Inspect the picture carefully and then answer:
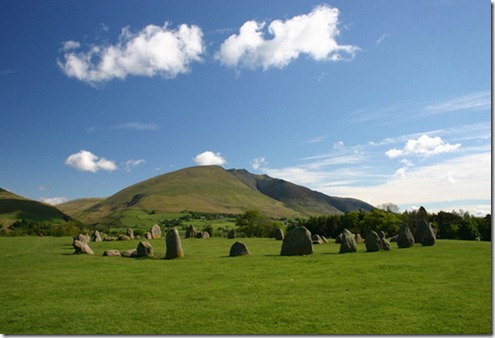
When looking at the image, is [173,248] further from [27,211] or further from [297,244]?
[27,211]

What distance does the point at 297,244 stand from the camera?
27.8 meters

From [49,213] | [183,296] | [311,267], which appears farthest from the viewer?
[49,213]

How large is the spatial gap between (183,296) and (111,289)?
3.37 m

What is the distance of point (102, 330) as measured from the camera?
10.6 m

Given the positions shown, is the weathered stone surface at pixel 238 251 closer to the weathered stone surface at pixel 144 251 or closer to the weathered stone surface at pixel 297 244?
the weathered stone surface at pixel 297 244

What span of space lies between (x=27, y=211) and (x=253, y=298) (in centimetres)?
9753

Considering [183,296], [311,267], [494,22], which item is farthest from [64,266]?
[494,22]

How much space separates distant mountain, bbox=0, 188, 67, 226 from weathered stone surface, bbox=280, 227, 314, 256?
73496mm

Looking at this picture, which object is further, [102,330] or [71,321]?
[71,321]

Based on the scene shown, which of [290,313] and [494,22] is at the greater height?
[494,22]

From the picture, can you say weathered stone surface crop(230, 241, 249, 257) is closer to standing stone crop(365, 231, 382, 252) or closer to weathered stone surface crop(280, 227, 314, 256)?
weathered stone surface crop(280, 227, 314, 256)

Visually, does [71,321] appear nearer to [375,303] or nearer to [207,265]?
[375,303]

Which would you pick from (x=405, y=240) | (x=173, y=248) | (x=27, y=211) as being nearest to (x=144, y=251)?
(x=173, y=248)

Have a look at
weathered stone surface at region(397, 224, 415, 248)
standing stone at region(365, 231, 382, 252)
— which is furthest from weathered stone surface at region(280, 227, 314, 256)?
weathered stone surface at region(397, 224, 415, 248)
